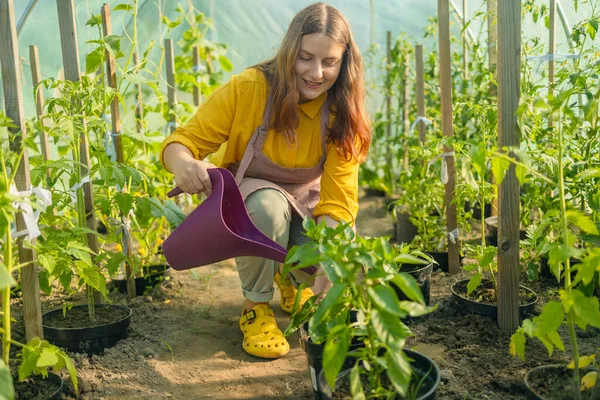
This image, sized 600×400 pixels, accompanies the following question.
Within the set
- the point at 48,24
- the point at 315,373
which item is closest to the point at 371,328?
the point at 315,373

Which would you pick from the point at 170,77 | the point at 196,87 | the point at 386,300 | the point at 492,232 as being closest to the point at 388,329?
the point at 386,300

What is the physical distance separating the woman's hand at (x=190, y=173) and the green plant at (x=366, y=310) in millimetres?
636

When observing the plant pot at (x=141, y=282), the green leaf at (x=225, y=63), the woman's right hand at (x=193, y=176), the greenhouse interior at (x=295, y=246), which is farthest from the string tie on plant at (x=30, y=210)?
the green leaf at (x=225, y=63)

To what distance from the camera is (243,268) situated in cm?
256

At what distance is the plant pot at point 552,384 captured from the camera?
1698 mm

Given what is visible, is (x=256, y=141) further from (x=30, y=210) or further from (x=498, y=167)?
(x=498, y=167)

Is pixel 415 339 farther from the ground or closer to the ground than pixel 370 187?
closer to the ground

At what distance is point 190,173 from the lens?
2.20 m

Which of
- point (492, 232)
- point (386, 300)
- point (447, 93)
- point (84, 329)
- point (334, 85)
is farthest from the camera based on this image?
point (492, 232)

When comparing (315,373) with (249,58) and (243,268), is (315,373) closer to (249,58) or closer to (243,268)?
(243,268)

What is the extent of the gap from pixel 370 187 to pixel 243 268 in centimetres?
307

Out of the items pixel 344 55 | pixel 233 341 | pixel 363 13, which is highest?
pixel 363 13

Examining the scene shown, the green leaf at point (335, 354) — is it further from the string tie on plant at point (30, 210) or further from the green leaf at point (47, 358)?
the string tie on plant at point (30, 210)

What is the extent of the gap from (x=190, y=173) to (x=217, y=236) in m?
0.30
